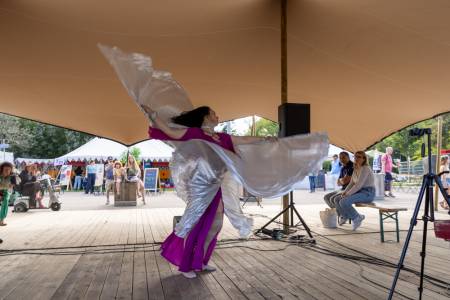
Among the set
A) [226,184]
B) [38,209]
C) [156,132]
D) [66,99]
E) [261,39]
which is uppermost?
[261,39]

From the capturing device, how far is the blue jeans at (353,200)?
5.46 metres

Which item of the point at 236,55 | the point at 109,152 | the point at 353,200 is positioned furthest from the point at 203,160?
the point at 109,152

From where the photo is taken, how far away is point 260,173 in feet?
10.9

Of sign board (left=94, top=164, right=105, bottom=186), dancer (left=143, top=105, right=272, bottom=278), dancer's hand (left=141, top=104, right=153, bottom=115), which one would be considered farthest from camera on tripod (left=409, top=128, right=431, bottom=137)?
sign board (left=94, top=164, right=105, bottom=186)

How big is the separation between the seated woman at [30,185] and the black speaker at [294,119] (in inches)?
257

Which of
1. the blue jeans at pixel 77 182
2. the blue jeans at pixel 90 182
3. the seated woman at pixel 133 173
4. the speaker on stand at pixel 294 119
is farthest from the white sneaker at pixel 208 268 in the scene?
the blue jeans at pixel 77 182

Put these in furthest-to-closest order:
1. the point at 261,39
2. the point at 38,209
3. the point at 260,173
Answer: the point at 38,209 < the point at 261,39 < the point at 260,173

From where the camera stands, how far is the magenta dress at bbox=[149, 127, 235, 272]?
3.09 m

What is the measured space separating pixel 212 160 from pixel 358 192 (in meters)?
3.11

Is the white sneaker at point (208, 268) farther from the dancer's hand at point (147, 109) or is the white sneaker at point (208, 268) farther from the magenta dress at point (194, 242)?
the dancer's hand at point (147, 109)

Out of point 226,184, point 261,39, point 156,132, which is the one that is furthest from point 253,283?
point 261,39

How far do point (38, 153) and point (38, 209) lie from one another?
86.2ft

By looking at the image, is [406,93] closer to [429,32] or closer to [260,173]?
[429,32]

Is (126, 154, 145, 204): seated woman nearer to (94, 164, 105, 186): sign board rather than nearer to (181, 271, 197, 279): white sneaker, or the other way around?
(94, 164, 105, 186): sign board
